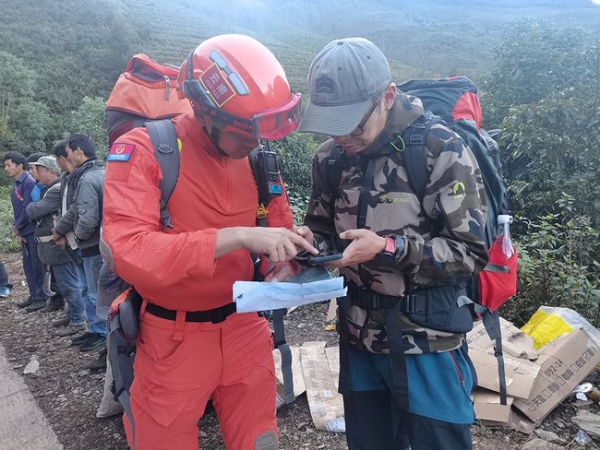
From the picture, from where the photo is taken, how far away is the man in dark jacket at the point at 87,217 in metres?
4.16

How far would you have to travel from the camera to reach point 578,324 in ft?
11.0

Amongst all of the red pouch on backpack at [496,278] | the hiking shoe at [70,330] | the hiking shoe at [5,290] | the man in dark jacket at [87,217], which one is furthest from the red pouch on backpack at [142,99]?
the hiking shoe at [5,290]

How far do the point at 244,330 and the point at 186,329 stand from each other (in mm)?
249

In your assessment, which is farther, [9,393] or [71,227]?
[71,227]

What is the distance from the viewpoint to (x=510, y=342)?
11.2 ft

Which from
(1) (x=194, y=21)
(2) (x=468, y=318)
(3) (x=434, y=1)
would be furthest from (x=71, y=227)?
(3) (x=434, y=1)

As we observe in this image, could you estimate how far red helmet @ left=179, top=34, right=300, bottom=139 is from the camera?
150 cm

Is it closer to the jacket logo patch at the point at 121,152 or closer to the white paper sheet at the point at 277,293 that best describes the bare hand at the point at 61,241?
the jacket logo patch at the point at 121,152

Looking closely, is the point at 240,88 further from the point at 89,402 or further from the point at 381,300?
the point at 89,402

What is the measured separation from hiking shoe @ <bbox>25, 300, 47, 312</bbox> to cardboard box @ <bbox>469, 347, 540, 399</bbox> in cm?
560

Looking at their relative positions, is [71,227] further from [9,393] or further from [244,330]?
[244,330]

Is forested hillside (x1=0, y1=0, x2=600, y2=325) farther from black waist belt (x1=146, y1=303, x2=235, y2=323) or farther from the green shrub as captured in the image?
black waist belt (x1=146, y1=303, x2=235, y2=323)

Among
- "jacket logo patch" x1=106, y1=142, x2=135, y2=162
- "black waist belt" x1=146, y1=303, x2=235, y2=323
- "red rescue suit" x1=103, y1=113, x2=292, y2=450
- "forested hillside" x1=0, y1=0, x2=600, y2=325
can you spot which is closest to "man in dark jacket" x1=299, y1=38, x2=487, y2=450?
"red rescue suit" x1=103, y1=113, x2=292, y2=450

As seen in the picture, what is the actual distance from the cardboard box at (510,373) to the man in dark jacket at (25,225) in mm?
5661
